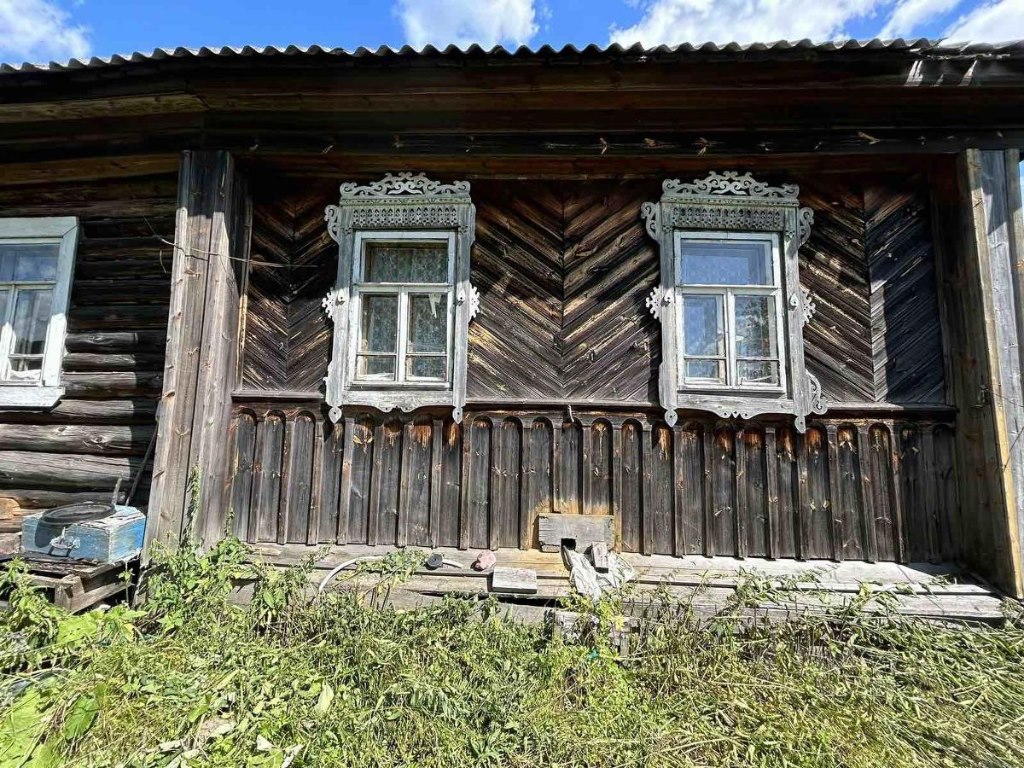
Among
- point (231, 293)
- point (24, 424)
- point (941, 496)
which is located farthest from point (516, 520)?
point (24, 424)

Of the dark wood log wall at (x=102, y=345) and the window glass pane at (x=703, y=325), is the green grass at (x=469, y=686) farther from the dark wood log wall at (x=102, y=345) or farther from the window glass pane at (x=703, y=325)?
the window glass pane at (x=703, y=325)

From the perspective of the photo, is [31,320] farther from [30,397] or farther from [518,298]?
[518,298]

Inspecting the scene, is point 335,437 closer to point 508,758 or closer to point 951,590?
point 508,758

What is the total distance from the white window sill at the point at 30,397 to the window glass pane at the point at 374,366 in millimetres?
2527

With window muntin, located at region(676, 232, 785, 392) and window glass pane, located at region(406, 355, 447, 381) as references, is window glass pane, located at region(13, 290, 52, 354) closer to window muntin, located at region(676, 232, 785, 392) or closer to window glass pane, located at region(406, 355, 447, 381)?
window glass pane, located at region(406, 355, 447, 381)

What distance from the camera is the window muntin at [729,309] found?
3615 millimetres

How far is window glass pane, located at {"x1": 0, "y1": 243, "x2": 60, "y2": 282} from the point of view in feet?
13.1

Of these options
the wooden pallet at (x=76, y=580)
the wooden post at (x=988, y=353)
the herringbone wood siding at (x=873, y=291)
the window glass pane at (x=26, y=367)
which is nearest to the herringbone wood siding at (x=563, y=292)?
the herringbone wood siding at (x=873, y=291)

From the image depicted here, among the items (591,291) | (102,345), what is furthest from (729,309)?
(102,345)

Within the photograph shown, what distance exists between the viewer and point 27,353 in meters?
3.90

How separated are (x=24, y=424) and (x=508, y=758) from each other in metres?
4.70

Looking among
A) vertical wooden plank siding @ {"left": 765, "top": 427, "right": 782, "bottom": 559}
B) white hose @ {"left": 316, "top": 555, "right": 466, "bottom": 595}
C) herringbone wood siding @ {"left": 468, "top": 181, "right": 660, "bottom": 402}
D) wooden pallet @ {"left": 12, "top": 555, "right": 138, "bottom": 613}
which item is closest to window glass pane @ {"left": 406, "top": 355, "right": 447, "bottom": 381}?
herringbone wood siding @ {"left": 468, "top": 181, "right": 660, "bottom": 402}

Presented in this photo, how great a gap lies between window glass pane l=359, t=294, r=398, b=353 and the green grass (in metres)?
1.82

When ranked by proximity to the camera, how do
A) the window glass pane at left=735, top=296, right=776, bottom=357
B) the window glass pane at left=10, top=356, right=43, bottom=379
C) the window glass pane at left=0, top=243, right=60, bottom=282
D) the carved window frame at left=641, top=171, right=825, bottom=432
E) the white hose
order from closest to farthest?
the white hose < the carved window frame at left=641, top=171, right=825, bottom=432 < the window glass pane at left=735, top=296, right=776, bottom=357 < the window glass pane at left=10, top=356, right=43, bottom=379 < the window glass pane at left=0, top=243, right=60, bottom=282
